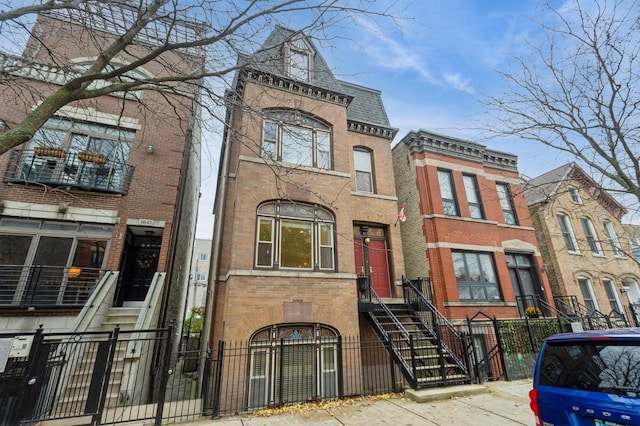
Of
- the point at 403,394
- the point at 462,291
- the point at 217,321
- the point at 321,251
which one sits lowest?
the point at 403,394

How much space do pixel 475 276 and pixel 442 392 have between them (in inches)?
273

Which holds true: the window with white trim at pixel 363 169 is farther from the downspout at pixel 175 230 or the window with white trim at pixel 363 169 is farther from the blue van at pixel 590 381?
the blue van at pixel 590 381

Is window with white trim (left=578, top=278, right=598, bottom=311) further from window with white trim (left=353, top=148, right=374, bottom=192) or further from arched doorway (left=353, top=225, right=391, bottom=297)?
window with white trim (left=353, top=148, right=374, bottom=192)

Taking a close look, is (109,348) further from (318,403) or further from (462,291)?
(462,291)

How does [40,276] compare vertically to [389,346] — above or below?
above

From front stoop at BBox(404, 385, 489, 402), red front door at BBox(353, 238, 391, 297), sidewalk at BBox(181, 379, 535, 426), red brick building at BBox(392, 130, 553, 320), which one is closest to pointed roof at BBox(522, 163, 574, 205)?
red brick building at BBox(392, 130, 553, 320)

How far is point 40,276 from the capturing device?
876 centimetres

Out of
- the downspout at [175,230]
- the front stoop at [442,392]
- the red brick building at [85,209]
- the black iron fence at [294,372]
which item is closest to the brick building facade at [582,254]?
the front stoop at [442,392]

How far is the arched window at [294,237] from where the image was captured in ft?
28.4

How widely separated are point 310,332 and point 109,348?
4.61m

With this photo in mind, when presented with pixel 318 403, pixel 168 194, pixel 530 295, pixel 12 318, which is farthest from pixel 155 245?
pixel 530 295

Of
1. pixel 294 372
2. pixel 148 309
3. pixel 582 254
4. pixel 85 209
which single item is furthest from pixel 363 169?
pixel 582 254

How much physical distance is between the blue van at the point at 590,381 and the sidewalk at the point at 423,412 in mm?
2524

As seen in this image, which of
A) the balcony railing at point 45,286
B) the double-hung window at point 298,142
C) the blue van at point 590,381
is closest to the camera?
the blue van at point 590,381
